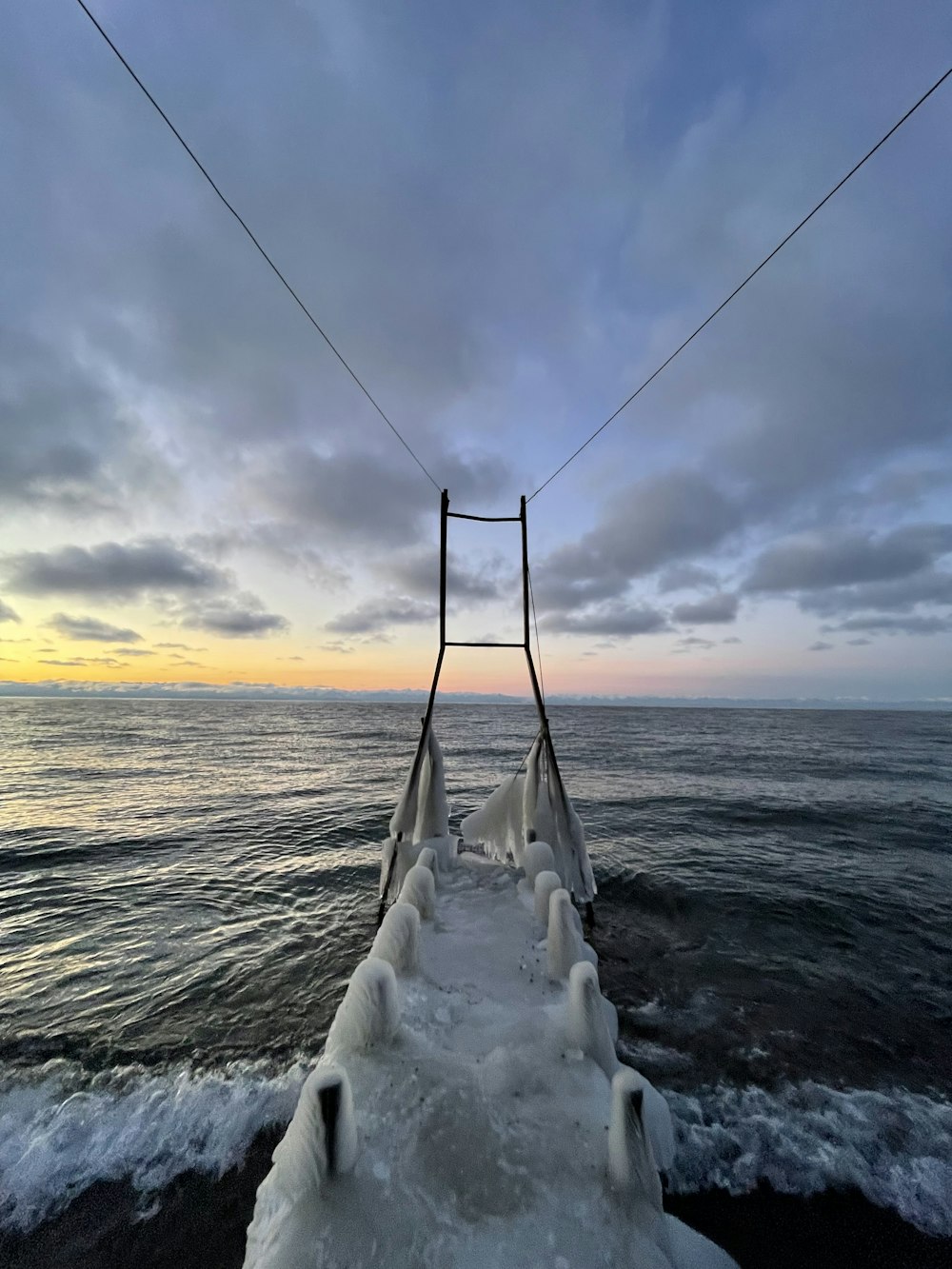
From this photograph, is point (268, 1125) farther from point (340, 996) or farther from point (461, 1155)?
point (461, 1155)

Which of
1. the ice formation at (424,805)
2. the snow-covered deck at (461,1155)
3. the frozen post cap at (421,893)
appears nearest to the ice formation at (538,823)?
the ice formation at (424,805)

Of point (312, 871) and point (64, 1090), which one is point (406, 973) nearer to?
point (64, 1090)

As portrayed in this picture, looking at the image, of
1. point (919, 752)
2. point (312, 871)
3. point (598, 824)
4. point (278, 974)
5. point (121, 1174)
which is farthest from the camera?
point (919, 752)

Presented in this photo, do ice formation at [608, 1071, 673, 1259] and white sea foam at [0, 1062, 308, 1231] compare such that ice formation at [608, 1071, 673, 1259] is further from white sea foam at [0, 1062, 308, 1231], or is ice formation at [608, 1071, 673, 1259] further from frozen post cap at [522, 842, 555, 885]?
frozen post cap at [522, 842, 555, 885]

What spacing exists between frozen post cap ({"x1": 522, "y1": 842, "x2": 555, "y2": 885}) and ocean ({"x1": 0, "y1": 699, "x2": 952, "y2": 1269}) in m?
2.28

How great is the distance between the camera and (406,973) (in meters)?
5.60

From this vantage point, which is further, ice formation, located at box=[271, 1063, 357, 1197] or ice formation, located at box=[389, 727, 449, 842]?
ice formation, located at box=[389, 727, 449, 842]

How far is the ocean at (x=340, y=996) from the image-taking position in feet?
15.0

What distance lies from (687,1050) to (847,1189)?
7.03 feet

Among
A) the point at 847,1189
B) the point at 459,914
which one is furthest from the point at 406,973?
the point at 847,1189

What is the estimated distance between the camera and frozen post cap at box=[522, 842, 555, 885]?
27.8 ft

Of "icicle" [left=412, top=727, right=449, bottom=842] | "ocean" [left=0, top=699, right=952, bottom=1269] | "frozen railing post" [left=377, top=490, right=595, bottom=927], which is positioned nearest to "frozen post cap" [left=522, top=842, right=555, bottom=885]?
"frozen railing post" [left=377, top=490, right=595, bottom=927]

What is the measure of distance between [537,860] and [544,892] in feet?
3.85

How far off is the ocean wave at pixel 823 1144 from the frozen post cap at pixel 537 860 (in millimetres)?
3216
